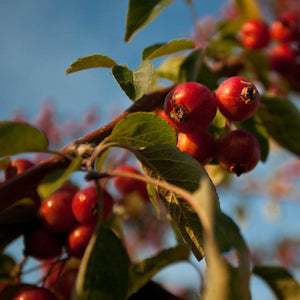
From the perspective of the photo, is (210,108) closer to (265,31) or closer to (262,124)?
(262,124)

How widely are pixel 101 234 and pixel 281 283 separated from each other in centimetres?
75

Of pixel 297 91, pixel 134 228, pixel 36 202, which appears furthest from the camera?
pixel 134 228

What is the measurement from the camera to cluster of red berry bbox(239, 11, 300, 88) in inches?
93.7

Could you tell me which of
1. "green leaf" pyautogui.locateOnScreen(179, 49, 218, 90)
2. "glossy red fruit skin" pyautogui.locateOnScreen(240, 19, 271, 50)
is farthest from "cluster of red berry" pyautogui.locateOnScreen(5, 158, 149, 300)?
"glossy red fruit skin" pyautogui.locateOnScreen(240, 19, 271, 50)

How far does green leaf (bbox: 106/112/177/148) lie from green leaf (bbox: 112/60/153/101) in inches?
2.2

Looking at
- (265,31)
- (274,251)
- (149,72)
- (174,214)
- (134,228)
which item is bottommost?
(274,251)

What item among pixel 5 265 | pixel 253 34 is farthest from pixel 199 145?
pixel 253 34

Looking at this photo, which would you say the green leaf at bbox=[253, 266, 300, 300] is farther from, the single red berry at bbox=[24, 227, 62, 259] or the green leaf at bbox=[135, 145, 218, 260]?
the single red berry at bbox=[24, 227, 62, 259]

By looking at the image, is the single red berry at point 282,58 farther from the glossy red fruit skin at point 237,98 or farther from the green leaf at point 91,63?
the green leaf at point 91,63

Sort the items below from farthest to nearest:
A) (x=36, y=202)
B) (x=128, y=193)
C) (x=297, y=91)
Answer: (x=297, y=91), (x=128, y=193), (x=36, y=202)

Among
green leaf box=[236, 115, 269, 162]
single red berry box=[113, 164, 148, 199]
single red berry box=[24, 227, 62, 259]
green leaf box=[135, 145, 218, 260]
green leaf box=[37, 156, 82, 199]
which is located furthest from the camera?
single red berry box=[113, 164, 148, 199]

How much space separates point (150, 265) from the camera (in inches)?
48.5

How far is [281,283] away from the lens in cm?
128

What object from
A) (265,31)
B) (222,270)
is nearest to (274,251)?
(265,31)
